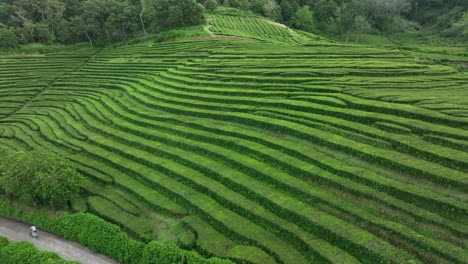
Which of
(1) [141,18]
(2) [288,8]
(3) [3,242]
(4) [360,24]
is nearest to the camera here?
(3) [3,242]

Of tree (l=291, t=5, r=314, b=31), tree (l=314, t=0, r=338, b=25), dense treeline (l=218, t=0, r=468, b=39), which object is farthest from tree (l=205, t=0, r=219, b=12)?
tree (l=314, t=0, r=338, b=25)

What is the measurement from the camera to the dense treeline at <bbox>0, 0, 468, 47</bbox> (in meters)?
63.4

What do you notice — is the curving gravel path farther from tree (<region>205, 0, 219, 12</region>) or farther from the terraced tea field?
tree (<region>205, 0, 219, 12</region>)

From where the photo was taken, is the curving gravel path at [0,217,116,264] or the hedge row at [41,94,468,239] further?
the curving gravel path at [0,217,116,264]

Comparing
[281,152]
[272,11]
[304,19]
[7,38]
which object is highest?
[272,11]

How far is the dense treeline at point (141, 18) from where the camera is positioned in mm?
63406

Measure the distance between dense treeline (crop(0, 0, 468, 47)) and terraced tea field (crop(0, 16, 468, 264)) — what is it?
82.8 feet

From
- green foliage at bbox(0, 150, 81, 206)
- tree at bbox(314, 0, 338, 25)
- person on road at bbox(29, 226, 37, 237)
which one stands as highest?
tree at bbox(314, 0, 338, 25)

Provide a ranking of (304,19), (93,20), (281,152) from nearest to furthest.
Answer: (281,152), (93,20), (304,19)

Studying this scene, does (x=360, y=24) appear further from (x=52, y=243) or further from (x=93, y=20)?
(x=52, y=243)

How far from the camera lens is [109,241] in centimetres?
1927

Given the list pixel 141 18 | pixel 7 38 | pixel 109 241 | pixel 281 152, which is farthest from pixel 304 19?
pixel 109 241

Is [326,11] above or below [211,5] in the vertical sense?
below

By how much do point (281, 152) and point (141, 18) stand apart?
2050 inches
